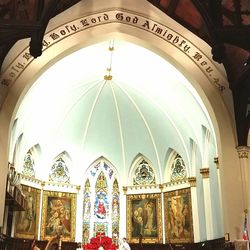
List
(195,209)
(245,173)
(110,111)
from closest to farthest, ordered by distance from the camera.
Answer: (245,173), (195,209), (110,111)

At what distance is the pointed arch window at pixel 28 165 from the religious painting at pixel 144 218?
4.63m

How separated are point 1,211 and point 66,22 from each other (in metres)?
5.81

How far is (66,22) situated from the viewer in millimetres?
12680

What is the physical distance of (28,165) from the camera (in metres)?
18.0

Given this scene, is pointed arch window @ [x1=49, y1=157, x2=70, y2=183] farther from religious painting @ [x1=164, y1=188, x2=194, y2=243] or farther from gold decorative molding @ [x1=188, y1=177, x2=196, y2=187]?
gold decorative molding @ [x1=188, y1=177, x2=196, y2=187]

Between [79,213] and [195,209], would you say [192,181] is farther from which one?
[79,213]

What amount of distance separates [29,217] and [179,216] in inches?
250

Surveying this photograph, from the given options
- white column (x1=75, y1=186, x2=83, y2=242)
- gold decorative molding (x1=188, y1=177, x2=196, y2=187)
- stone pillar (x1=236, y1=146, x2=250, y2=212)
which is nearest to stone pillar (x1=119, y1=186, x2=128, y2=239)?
white column (x1=75, y1=186, x2=83, y2=242)

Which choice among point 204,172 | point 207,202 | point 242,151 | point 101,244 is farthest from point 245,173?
point 101,244

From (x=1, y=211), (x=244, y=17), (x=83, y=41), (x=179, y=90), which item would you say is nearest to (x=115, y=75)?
(x=179, y=90)

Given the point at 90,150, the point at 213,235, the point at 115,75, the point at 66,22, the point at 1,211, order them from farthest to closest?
the point at 90,150 < the point at 115,75 < the point at 213,235 < the point at 66,22 < the point at 1,211

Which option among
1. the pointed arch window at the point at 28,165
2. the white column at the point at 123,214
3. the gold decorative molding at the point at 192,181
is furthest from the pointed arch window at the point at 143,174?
the pointed arch window at the point at 28,165

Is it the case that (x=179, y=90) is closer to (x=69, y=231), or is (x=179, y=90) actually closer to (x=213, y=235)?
(x=213, y=235)

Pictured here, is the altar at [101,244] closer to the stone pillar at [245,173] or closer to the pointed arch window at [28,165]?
the pointed arch window at [28,165]
